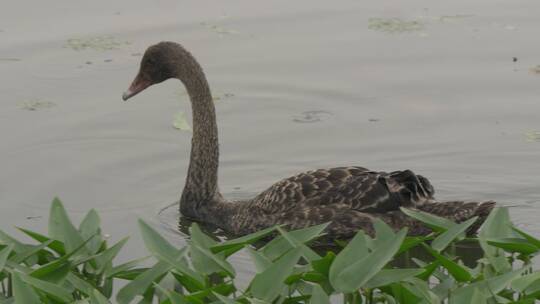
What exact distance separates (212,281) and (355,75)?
657 cm

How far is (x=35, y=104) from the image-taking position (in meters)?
11.3

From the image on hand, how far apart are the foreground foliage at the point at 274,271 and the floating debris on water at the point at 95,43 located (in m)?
7.40

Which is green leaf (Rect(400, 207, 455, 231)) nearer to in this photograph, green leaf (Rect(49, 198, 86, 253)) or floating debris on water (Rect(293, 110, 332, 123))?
green leaf (Rect(49, 198, 86, 253))

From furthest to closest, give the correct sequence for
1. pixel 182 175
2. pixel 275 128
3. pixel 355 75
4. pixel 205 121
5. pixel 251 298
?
pixel 355 75 < pixel 275 128 < pixel 182 175 < pixel 205 121 < pixel 251 298

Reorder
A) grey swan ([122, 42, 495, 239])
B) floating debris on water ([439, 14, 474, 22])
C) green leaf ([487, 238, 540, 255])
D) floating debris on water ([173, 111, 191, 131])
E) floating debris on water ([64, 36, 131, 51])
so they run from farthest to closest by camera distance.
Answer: floating debris on water ([439, 14, 474, 22]) → floating debris on water ([64, 36, 131, 51]) → floating debris on water ([173, 111, 191, 131]) → grey swan ([122, 42, 495, 239]) → green leaf ([487, 238, 540, 255])

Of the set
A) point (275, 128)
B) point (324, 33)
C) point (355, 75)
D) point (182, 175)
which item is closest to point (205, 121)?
point (182, 175)

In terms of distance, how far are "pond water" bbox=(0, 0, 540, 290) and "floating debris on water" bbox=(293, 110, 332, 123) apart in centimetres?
3

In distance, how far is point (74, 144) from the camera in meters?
10.5

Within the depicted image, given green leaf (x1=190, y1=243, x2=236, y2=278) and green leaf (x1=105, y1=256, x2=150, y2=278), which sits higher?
green leaf (x1=190, y1=243, x2=236, y2=278)

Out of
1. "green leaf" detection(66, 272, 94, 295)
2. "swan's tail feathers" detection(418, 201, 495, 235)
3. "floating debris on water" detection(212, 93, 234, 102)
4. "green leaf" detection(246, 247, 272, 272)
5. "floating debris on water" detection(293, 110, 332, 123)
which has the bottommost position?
"swan's tail feathers" detection(418, 201, 495, 235)

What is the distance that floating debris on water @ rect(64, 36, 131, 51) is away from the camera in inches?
498

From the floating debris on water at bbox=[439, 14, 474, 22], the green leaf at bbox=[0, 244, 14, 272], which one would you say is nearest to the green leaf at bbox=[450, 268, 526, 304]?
the green leaf at bbox=[0, 244, 14, 272]

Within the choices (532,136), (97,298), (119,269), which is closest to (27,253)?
(119,269)

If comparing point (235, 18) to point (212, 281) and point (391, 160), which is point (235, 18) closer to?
point (391, 160)
